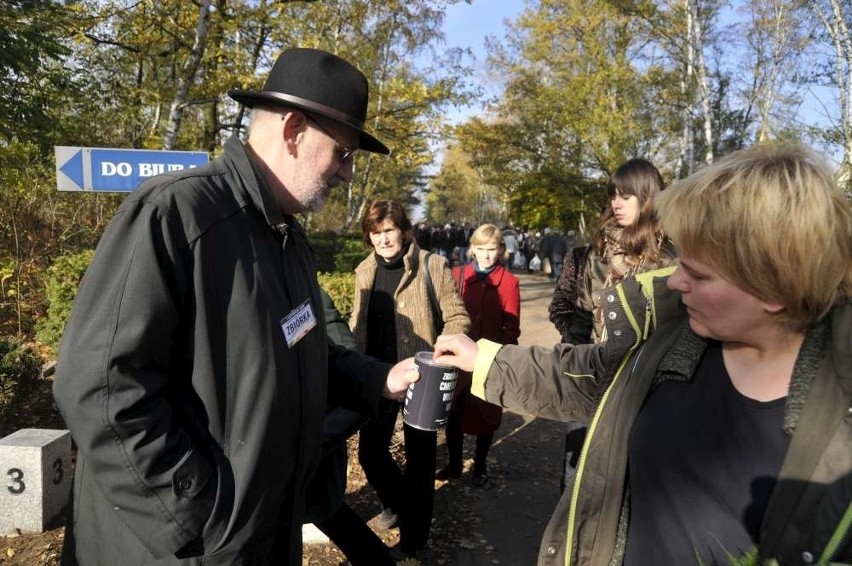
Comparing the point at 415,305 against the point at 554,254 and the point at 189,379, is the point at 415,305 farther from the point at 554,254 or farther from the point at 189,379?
the point at 554,254

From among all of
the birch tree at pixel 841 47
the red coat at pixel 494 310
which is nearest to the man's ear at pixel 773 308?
the red coat at pixel 494 310

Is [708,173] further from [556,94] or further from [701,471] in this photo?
[556,94]

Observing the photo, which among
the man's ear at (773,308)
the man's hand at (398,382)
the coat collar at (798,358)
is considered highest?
the man's ear at (773,308)

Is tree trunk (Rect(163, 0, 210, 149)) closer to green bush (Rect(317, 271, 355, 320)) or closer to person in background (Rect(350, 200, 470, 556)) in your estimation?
green bush (Rect(317, 271, 355, 320))

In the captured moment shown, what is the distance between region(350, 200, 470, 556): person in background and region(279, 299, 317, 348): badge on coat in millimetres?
1766

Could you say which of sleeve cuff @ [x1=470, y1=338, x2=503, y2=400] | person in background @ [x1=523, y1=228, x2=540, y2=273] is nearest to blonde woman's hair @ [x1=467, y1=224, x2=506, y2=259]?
sleeve cuff @ [x1=470, y1=338, x2=503, y2=400]

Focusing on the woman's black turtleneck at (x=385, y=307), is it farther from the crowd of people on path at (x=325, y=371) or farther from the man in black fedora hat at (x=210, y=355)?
the man in black fedora hat at (x=210, y=355)

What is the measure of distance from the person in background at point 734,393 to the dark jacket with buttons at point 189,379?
833 mm

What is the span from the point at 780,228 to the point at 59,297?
271 inches

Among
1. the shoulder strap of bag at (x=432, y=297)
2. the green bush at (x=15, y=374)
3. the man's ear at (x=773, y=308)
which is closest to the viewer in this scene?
the man's ear at (x=773, y=308)

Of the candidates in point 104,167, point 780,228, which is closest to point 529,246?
point 104,167

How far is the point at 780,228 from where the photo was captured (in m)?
1.24

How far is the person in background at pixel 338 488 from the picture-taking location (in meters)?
2.17

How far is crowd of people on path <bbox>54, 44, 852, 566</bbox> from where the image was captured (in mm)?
1254
